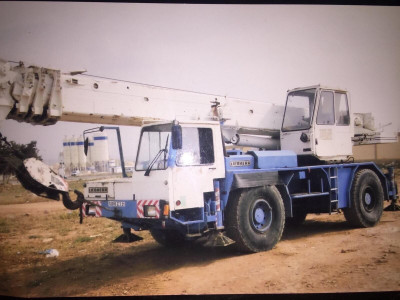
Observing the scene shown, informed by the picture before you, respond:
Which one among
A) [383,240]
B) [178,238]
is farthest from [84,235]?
[383,240]

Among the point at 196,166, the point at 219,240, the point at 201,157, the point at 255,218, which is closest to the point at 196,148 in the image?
the point at 201,157

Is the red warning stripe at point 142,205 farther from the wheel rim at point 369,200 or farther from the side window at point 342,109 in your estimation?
the wheel rim at point 369,200

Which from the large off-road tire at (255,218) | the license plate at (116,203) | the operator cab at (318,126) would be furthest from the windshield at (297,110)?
the license plate at (116,203)

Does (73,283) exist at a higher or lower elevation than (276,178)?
lower

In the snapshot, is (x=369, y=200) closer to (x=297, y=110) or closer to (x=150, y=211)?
(x=297, y=110)

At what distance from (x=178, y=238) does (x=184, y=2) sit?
4549 mm

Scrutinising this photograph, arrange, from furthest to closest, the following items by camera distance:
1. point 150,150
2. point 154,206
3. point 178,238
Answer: point 178,238 < point 150,150 < point 154,206

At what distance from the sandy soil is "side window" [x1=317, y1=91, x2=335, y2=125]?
255 cm

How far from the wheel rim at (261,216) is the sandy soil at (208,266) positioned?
0.47 m

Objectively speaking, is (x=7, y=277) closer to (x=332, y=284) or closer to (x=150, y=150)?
(x=150, y=150)

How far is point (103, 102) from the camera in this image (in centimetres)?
557

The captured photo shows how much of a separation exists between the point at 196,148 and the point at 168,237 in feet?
7.46

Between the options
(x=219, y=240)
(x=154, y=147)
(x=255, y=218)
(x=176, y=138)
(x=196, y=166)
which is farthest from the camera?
(x=255, y=218)

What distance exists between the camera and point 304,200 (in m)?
8.39
